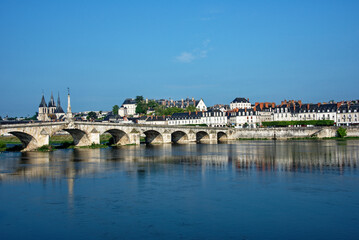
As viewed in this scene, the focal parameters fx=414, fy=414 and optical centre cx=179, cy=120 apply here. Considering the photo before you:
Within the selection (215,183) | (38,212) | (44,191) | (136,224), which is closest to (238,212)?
(136,224)

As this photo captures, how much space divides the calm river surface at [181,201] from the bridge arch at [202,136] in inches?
1511

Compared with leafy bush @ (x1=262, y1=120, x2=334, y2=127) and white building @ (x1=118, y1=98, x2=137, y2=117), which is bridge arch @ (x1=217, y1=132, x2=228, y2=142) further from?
white building @ (x1=118, y1=98, x2=137, y2=117)

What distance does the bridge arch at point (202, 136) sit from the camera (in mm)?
71125

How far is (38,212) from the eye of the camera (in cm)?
1803

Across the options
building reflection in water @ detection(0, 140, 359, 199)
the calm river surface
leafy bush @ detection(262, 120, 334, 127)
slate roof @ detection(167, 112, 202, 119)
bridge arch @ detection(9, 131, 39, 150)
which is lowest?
the calm river surface

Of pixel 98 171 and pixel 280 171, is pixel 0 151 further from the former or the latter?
pixel 280 171

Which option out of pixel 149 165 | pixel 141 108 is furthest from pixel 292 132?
pixel 141 108

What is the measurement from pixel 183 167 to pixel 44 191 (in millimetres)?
→ 12516

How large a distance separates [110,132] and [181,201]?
1549 inches

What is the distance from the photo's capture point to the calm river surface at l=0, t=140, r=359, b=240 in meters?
15.4

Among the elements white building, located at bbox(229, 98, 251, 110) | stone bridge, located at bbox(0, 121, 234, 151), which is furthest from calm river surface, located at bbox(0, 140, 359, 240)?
white building, located at bbox(229, 98, 251, 110)

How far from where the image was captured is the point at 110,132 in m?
57.9

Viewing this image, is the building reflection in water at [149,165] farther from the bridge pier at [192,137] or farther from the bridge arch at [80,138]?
the bridge pier at [192,137]

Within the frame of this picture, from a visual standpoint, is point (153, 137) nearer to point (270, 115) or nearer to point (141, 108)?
point (270, 115)
